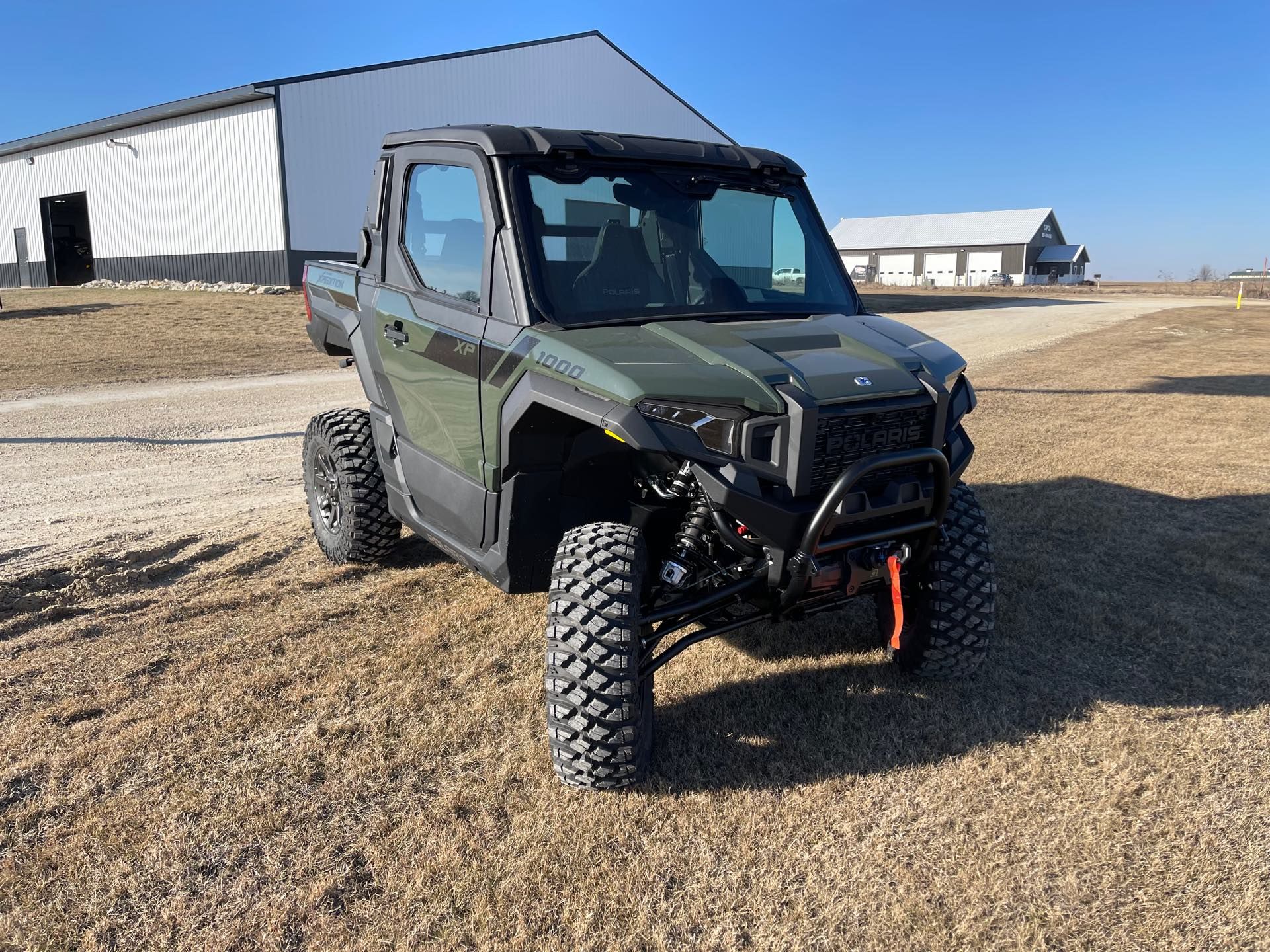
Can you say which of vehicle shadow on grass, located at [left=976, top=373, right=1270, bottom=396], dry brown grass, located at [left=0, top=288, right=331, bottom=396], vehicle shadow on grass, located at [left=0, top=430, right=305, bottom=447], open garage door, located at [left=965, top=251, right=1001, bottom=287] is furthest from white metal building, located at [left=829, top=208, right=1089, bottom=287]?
vehicle shadow on grass, located at [left=0, top=430, right=305, bottom=447]

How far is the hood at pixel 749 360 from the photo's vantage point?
9.76 feet

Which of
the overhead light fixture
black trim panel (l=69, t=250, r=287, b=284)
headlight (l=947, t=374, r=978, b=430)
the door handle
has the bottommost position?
headlight (l=947, t=374, r=978, b=430)

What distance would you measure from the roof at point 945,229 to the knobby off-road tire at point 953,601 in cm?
7317

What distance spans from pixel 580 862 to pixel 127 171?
1377 inches

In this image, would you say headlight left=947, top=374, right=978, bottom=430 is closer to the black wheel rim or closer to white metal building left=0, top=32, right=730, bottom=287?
the black wheel rim

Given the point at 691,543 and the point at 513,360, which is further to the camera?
the point at 513,360

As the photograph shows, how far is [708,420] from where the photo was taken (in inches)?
117

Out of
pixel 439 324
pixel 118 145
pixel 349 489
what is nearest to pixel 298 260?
pixel 118 145

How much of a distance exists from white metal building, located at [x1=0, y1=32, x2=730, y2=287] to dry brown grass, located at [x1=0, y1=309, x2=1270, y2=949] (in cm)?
2370

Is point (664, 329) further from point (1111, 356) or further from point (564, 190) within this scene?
point (1111, 356)

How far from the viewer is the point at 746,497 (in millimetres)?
2908

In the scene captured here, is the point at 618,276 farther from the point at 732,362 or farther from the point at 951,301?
the point at 951,301

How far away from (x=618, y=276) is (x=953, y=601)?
187 cm

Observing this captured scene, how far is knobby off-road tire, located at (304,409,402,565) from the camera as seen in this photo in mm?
4918
